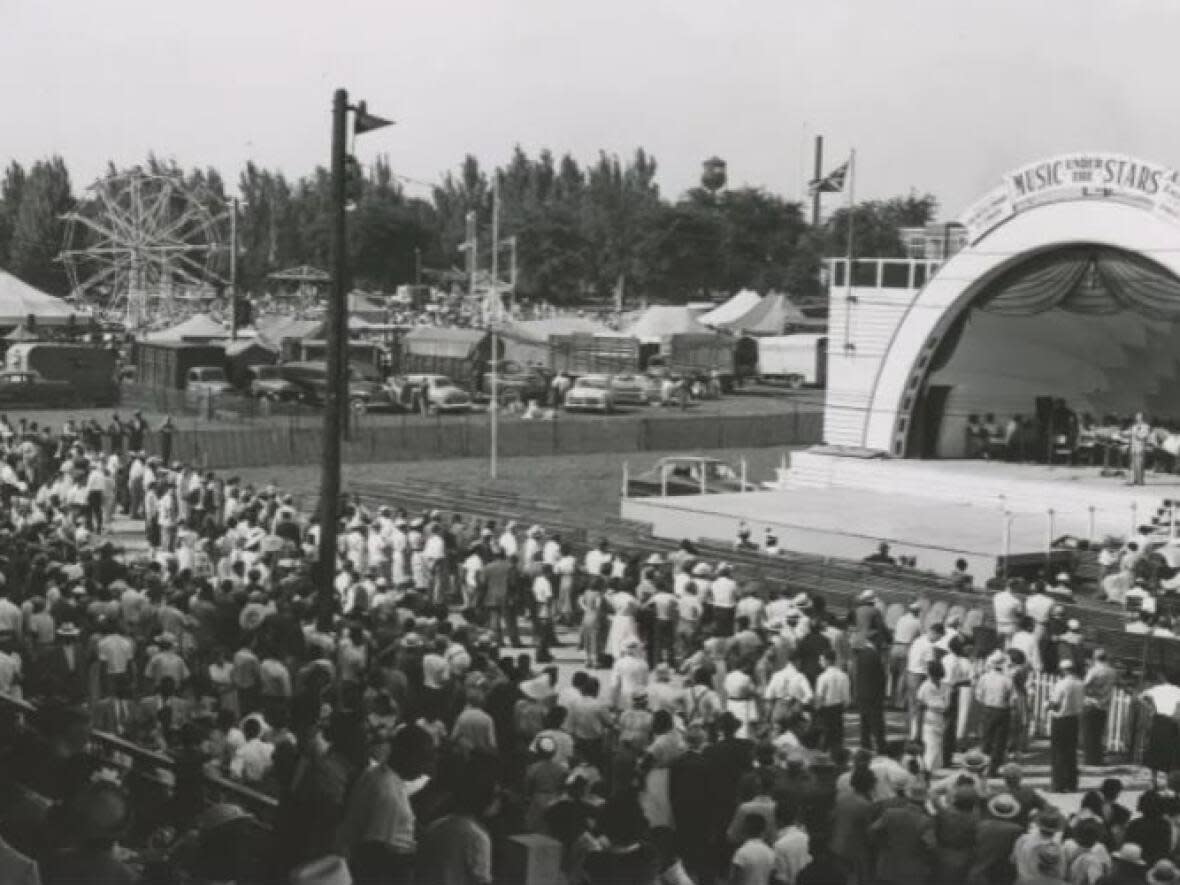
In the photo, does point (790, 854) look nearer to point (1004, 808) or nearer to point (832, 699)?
point (1004, 808)

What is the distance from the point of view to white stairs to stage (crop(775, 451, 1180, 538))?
107 ft

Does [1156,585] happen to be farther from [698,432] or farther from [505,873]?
[698,432]

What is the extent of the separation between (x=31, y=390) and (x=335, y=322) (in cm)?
3578

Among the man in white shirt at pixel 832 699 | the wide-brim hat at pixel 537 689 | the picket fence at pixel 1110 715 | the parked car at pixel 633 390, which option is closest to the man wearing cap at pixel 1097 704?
the picket fence at pixel 1110 715

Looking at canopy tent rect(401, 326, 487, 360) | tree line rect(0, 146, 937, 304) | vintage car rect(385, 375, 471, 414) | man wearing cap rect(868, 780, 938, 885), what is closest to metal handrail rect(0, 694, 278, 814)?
man wearing cap rect(868, 780, 938, 885)

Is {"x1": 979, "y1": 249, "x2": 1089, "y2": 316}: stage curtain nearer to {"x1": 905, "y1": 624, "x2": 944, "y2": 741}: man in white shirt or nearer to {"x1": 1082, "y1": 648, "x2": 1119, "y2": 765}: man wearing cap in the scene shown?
{"x1": 905, "y1": 624, "x2": 944, "y2": 741}: man in white shirt

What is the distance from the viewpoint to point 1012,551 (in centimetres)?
2827

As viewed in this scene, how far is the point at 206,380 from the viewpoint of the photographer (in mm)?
56844

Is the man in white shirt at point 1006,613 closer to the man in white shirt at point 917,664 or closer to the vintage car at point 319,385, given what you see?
the man in white shirt at point 917,664

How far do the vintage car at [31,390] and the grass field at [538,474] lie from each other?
564 inches

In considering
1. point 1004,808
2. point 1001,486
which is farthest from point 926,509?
point 1004,808

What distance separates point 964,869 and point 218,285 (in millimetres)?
90151

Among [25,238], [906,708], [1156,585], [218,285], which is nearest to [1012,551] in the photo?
[1156,585]

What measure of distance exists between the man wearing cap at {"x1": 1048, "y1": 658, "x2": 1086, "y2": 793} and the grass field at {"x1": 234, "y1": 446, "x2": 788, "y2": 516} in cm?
1836
